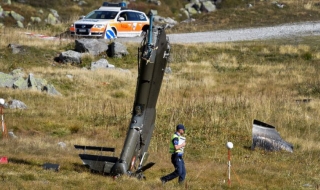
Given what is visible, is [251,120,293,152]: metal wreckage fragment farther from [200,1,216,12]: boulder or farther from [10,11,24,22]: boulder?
[200,1,216,12]: boulder

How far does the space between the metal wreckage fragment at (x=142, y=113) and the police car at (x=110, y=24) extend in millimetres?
21615

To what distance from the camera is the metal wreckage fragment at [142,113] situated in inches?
492

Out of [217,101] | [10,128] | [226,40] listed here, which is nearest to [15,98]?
[10,128]

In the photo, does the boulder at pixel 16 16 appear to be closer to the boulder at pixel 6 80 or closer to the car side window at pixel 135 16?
the car side window at pixel 135 16

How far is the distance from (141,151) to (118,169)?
2.57 ft

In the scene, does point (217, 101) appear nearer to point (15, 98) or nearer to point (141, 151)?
point (15, 98)

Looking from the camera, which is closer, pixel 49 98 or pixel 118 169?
pixel 118 169

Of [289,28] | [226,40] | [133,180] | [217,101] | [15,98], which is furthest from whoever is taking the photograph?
[289,28]

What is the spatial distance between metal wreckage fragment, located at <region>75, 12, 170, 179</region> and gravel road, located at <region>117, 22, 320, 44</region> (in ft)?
75.6

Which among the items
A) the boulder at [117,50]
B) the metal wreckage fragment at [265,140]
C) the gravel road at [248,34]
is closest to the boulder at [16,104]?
the metal wreckage fragment at [265,140]

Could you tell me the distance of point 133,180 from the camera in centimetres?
1230

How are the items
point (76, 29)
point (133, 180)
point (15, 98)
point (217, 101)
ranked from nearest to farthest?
1. point (133, 180)
2. point (15, 98)
3. point (217, 101)
4. point (76, 29)

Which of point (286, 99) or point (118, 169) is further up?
point (118, 169)

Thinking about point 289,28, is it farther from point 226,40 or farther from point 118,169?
point 118,169
